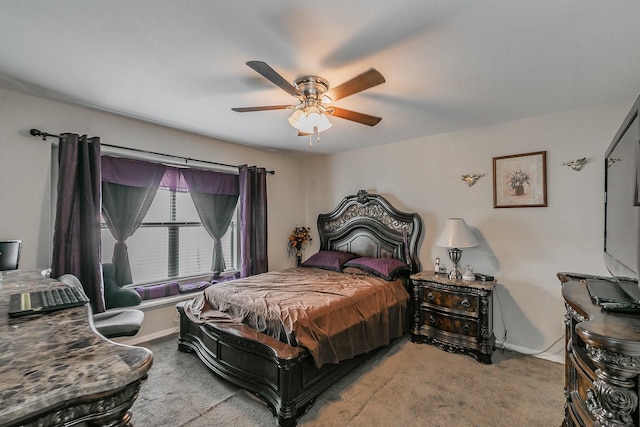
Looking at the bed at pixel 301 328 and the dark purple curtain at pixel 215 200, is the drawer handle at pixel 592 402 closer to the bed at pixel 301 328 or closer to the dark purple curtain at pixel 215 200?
the bed at pixel 301 328

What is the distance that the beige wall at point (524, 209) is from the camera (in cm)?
268

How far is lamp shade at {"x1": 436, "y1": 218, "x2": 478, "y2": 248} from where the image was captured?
3.00 metres

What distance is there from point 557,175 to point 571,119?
22.1 inches

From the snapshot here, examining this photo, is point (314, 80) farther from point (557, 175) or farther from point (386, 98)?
point (557, 175)

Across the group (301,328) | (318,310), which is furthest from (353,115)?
(301,328)

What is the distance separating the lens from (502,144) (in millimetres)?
3164

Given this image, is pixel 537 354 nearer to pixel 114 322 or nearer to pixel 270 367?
pixel 270 367

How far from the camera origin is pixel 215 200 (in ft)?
13.0

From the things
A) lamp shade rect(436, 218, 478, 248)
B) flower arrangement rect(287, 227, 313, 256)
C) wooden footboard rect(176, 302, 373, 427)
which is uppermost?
lamp shade rect(436, 218, 478, 248)

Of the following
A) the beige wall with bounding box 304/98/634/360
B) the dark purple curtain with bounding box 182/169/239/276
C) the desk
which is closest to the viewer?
the desk

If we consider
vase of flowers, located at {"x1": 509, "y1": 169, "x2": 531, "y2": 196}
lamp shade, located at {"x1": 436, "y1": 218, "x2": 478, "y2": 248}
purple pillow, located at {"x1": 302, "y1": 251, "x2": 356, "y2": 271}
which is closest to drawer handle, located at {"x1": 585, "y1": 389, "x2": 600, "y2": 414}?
lamp shade, located at {"x1": 436, "y1": 218, "x2": 478, "y2": 248}

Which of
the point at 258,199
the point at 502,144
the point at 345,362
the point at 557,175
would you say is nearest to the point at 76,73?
the point at 258,199

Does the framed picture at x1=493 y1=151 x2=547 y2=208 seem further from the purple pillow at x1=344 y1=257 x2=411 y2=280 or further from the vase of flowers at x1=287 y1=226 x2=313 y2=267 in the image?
the vase of flowers at x1=287 y1=226 x2=313 y2=267

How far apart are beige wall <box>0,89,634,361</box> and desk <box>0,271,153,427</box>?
7.74 feet
